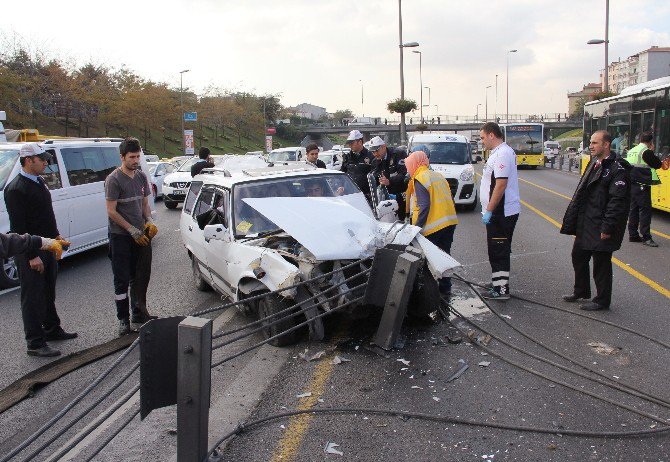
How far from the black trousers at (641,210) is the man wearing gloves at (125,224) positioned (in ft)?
25.2

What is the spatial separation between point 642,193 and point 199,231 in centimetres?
733


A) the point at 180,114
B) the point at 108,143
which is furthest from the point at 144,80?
the point at 108,143

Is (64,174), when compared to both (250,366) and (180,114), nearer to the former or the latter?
(250,366)

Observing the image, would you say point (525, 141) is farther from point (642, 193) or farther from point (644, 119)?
point (642, 193)

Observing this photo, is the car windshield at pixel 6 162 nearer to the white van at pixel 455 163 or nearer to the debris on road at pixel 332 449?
the debris on road at pixel 332 449

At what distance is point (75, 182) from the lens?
930 centimetres

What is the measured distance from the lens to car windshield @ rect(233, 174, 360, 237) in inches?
227

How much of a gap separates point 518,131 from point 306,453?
3344 centimetres

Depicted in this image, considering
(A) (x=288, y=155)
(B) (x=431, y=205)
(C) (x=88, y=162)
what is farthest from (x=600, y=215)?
(A) (x=288, y=155)

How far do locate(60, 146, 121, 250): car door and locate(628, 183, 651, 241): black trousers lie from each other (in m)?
8.83

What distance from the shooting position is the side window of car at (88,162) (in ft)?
30.5

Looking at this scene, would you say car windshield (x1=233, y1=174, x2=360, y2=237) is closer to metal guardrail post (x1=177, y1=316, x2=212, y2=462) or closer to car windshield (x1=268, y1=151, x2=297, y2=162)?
metal guardrail post (x1=177, y1=316, x2=212, y2=462)

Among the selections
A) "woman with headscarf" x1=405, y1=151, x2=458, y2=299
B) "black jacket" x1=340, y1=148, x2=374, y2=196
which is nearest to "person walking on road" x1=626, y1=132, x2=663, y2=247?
"black jacket" x1=340, y1=148, x2=374, y2=196

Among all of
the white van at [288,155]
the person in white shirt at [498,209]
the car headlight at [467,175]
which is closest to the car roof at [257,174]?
the person in white shirt at [498,209]
